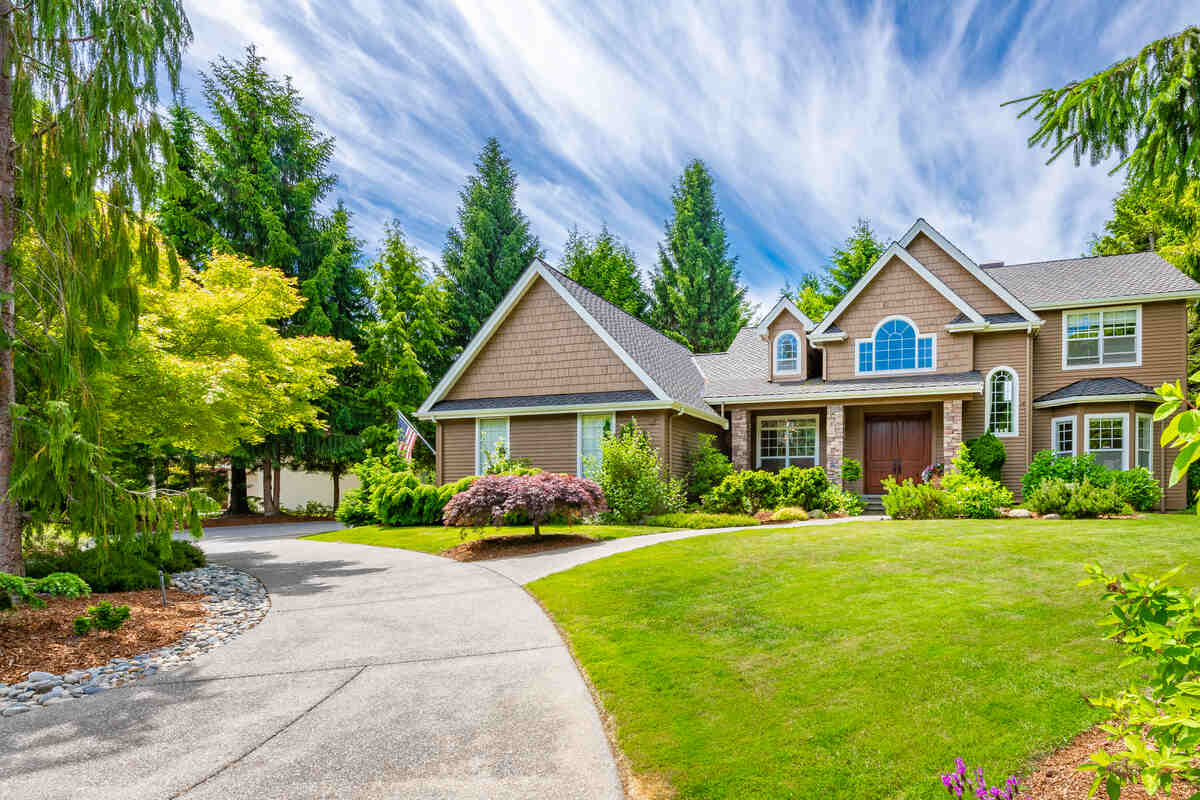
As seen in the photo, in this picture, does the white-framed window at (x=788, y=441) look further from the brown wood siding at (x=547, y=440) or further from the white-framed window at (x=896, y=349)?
the brown wood siding at (x=547, y=440)

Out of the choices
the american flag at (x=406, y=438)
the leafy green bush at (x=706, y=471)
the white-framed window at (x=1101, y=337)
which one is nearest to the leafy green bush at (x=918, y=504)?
the leafy green bush at (x=706, y=471)

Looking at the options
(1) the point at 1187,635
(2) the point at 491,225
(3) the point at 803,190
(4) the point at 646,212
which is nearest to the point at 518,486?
(1) the point at 1187,635

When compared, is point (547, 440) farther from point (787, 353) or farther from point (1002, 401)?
point (1002, 401)

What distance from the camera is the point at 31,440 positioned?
757 centimetres

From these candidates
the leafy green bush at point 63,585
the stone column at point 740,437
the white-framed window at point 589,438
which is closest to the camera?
the leafy green bush at point 63,585

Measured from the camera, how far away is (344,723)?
485 cm

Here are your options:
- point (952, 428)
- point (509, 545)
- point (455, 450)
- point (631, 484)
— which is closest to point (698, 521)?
point (631, 484)

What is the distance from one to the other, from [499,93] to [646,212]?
94.2 ft

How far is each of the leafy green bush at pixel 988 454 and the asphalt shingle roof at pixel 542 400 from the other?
28.8ft

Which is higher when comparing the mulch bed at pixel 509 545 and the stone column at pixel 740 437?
the stone column at pixel 740 437

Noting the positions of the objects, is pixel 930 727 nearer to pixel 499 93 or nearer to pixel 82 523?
pixel 82 523

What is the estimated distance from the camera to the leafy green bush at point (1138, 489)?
15898mm

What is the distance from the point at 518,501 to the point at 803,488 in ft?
26.6

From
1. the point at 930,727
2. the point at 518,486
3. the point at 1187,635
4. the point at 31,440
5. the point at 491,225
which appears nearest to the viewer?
the point at 1187,635
